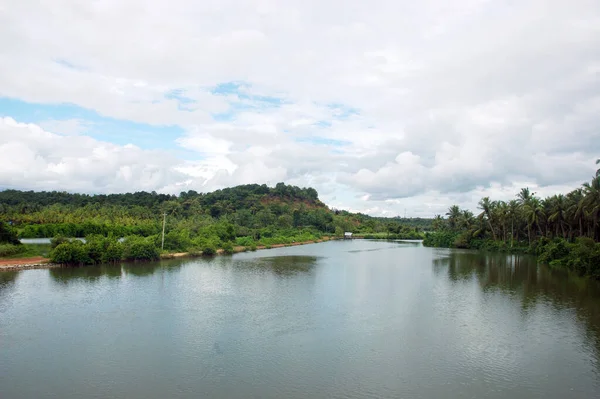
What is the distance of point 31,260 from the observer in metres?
35.2

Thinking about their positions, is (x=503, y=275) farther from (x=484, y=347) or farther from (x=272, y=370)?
(x=272, y=370)

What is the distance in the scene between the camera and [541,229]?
56938 mm

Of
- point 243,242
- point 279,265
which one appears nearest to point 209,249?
point 279,265

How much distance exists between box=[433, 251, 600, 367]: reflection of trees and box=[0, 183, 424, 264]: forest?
2899 centimetres

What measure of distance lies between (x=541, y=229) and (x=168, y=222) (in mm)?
55928

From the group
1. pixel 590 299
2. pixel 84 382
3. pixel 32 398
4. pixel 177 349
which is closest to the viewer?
pixel 32 398

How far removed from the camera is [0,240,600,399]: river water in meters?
13.1

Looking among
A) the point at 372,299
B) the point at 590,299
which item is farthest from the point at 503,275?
the point at 372,299

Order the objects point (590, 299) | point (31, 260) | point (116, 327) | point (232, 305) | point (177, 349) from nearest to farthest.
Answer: point (177, 349), point (116, 327), point (232, 305), point (590, 299), point (31, 260)

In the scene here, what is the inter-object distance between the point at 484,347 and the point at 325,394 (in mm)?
7882

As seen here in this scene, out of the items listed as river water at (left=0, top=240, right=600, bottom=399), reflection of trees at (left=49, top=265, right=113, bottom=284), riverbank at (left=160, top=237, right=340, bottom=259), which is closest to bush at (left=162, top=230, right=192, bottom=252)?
riverbank at (left=160, top=237, right=340, bottom=259)

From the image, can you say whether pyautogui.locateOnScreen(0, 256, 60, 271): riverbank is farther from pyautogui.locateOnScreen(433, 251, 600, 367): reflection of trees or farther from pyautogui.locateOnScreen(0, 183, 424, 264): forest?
pyautogui.locateOnScreen(433, 251, 600, 367): reflection of trees

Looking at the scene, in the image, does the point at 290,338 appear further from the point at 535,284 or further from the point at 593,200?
the point at 593,200

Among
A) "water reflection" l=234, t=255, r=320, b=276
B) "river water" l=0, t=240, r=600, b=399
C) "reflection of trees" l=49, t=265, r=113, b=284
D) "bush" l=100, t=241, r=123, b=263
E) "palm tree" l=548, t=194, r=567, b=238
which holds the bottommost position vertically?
"river water" l=0, t=240, r=600, b=399
